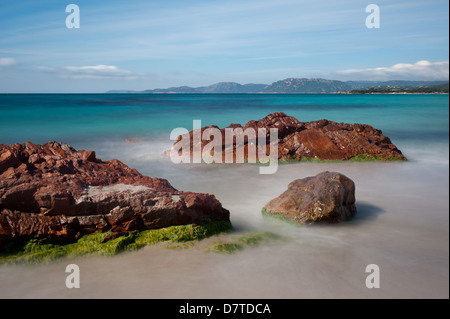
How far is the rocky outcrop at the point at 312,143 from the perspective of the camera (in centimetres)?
1427

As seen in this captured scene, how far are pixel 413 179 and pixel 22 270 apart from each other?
9663 millimetres

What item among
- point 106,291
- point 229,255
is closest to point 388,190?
point 229,255

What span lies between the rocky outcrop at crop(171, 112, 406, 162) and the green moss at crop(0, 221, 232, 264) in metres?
8.07

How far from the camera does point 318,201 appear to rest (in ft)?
22.6

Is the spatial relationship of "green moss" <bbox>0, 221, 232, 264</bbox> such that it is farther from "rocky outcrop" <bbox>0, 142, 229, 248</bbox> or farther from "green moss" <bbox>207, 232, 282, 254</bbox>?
"green moss" <bbox>207, 232, 282, 254</bbox>

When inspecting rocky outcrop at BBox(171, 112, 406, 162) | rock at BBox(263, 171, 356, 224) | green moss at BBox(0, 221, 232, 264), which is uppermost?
rocky outcrop at BBox(171, 112, 406, 162)

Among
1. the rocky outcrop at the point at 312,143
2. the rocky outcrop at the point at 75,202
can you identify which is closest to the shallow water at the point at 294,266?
the rocky outcrop at the point at 75,202

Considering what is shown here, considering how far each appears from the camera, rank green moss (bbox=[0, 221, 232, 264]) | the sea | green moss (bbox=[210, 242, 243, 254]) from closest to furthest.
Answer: the sea, green moss (bbox=[0, 221, 232, 264]), green moss (bbox=[210, 242, 243, 254])

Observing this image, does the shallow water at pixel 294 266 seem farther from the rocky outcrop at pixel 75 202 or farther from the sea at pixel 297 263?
the rocky outcrop at pixel 75 202

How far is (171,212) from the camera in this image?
239 inches

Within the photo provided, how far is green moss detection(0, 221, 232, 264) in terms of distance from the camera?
18.0 ft

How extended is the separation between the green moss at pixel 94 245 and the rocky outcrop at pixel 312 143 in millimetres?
8066

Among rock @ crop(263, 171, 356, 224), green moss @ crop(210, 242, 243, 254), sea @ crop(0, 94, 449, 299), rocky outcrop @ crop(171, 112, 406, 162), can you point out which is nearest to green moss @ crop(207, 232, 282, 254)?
green moss @ crop(210, 242, 243, 254)

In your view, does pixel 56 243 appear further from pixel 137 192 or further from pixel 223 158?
pixel 223 158
